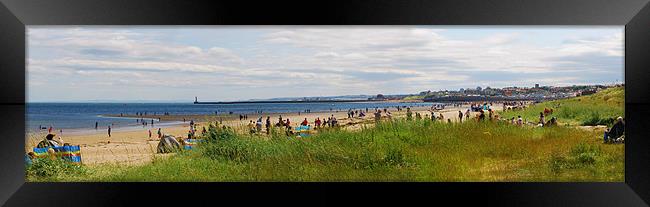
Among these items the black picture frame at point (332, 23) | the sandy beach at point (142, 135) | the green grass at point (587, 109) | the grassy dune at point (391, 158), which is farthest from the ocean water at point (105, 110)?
the black picture frame at point (332, 23)

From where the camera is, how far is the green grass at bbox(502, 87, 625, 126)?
9.07m

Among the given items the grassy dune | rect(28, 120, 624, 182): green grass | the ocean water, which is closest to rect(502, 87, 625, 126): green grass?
the grassy dune

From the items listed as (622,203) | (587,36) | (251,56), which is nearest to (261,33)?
(251,56)

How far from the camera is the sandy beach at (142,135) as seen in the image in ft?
31.5

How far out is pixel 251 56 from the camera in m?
11.4

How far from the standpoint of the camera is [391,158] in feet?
22.8

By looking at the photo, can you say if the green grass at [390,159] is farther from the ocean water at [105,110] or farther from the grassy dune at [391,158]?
the ocean water at [105,110]

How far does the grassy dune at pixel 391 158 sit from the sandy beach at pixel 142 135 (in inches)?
27.4

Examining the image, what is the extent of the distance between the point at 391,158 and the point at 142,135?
37.0ft

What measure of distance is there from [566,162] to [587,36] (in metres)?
2.85

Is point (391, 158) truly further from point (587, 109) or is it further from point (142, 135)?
point (142, 135)

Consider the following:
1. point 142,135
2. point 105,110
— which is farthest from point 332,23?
point 105,110

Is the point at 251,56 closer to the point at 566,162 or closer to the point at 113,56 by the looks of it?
the point at 113,56

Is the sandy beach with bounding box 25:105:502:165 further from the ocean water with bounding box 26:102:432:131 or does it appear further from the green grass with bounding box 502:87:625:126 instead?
the green grass with bounding box 502:87:625:126
